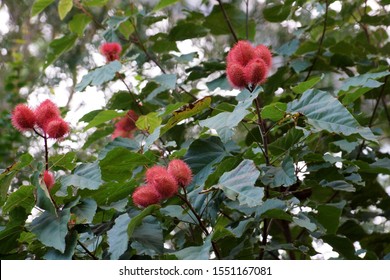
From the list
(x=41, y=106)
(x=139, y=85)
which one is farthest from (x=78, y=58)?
(x=41, y=106)

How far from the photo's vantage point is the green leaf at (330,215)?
62.1 inches

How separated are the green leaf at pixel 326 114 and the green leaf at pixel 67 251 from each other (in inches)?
20.2

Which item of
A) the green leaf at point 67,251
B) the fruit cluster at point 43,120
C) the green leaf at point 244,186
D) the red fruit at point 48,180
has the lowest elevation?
the green leaf at point 67,251

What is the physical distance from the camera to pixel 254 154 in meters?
→ 1.40

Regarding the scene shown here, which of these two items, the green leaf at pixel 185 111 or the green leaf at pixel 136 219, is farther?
the green leaf at pixel 185 111

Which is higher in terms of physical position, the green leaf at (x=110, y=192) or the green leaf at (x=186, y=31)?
the green leaf at (x=110, y=192)

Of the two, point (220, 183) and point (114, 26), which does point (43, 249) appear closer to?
point (220, 183)

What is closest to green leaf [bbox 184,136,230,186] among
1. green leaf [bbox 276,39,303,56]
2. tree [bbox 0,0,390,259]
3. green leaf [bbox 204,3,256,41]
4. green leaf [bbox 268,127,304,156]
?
tree [bbox 0,0,390,259]

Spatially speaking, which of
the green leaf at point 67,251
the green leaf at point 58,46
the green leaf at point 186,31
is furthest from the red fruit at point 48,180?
the green leaf at point 186,31

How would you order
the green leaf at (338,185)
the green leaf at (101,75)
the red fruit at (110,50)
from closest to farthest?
1. the green leaf at (338,185)
2. the green leaf at (101,75)
3. the red fruit at (110,50)

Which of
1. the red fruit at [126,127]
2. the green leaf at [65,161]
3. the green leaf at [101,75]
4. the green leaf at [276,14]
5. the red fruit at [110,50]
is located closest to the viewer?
the green leaf at [65,161]

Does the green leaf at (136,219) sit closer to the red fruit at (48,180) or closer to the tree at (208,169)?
the tree at (208,169)

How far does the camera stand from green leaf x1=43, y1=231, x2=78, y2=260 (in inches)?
46.2

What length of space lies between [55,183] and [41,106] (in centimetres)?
19
